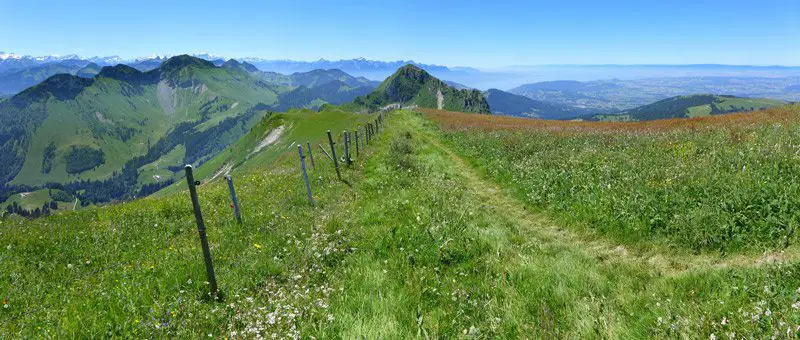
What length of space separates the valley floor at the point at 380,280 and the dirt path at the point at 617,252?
64 mm

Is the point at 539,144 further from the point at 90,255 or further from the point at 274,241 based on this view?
the point at 90,255

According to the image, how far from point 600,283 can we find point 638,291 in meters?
0.59

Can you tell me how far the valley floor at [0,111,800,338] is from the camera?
5.37 meters

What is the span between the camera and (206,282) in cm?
699

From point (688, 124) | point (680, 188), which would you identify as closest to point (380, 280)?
point (680, 188)

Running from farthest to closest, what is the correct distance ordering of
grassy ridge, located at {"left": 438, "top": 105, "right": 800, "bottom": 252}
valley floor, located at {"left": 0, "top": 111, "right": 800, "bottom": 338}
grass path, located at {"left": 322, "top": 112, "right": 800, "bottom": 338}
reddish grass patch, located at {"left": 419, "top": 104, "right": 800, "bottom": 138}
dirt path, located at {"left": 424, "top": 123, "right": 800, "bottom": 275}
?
reddish grass patch, located at {"left": 419, "top": 104, "right": 800, "bottom": 138} < grassy ridge, located at {"left": 438, "top": 105, "right": 800, "bottom": 252} < dirt path, located at {"left": 424, "top": 123, "right": 800, "bottom": 275} < valley floor, located at {"left": 0, "top": 111, "right": 800, "bottom": 338} < grass path, located at {"left": 322, "top": 112, "right": 800, "bottom": 338}

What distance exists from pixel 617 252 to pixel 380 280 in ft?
20.6

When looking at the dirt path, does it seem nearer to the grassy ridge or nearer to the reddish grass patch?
the grassy ridge

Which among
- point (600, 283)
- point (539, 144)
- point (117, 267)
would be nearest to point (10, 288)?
point (117, 267)

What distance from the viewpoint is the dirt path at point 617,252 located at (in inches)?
291

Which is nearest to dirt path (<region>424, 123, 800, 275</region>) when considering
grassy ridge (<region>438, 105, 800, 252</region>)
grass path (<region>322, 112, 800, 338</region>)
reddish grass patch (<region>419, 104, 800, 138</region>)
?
grass path (<region>322, 112, 800, 338</region>)

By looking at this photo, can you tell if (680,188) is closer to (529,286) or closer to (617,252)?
(617,252)

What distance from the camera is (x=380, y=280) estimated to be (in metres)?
6.93

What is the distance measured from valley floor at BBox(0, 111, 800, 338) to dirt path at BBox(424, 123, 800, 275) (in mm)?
64
